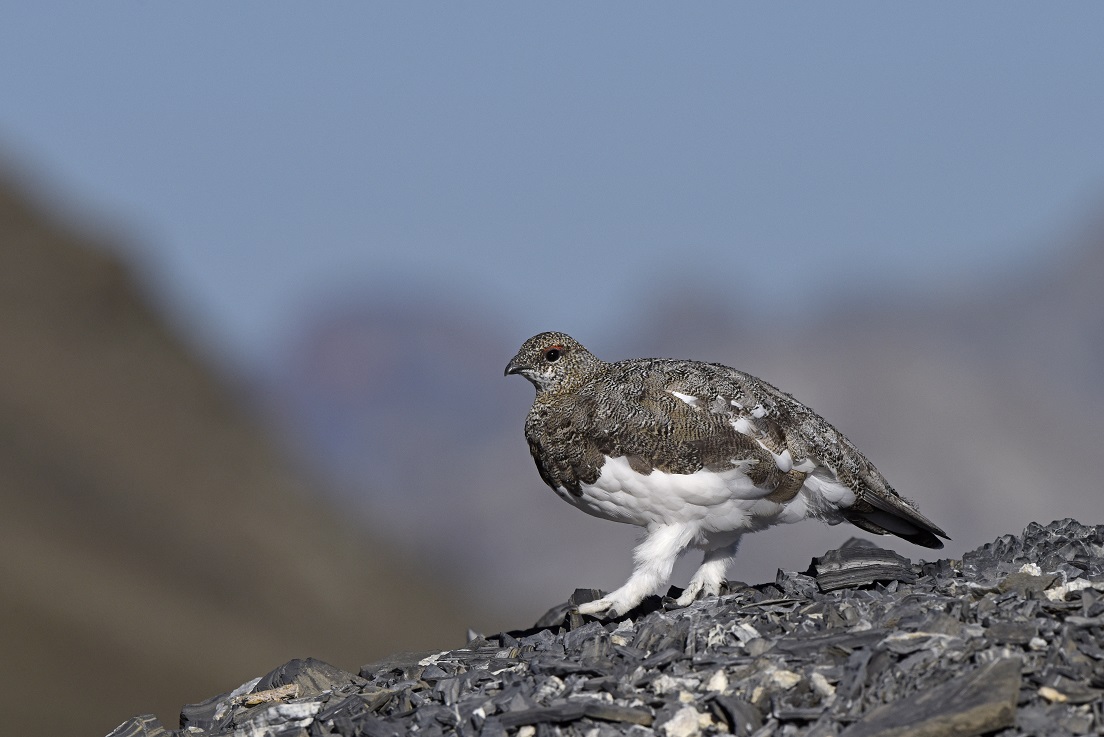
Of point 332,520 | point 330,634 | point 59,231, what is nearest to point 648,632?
point 330,634

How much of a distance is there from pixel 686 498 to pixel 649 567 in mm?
487

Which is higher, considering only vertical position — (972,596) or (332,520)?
(332,520)

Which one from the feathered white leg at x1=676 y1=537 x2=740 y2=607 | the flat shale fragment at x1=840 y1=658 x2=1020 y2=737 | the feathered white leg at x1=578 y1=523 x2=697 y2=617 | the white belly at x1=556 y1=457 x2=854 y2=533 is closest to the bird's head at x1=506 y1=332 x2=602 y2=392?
the white belly at x1=556 y1=457 x2=854 y2=533

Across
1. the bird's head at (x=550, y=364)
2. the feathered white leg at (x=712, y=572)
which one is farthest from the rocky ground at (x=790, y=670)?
the bird's head at (x=550, y=364)

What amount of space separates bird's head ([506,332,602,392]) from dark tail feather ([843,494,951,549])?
1860mm

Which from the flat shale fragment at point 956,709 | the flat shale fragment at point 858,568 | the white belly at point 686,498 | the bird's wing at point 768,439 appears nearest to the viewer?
the flat shale fragment at point 956,709

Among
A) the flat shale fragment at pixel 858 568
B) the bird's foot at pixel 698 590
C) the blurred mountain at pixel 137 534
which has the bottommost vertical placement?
the flat shale fragment at pixel 858 568

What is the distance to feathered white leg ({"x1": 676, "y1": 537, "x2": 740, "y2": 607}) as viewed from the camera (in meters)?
8.38

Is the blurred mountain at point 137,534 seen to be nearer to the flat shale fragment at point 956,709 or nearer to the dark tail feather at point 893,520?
the dark tail feather at point 893,520

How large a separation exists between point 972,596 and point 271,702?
3.79 meters

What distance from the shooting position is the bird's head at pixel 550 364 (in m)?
8.42

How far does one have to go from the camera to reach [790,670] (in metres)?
6.09

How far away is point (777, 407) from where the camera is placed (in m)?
8.29

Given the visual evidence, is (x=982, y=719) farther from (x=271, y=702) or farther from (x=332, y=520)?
(x=332, y=520)
